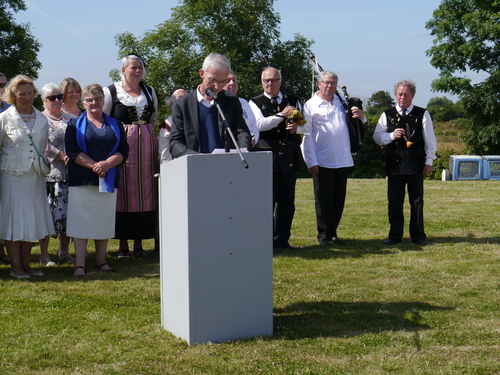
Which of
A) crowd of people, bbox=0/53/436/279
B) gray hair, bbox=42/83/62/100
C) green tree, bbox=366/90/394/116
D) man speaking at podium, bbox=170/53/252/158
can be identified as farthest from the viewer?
green tree, bbox=366/90/394/116

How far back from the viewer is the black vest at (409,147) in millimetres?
8766

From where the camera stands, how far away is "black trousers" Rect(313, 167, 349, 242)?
892cm

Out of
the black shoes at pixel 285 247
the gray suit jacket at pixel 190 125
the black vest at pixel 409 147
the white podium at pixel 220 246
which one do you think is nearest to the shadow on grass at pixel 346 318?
the white podium at pixel 220 246

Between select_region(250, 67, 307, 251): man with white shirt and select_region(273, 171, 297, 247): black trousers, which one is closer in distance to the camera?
select_region(250, 67, 307, 251): man with white shirt

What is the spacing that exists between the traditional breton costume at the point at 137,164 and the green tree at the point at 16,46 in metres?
33.1

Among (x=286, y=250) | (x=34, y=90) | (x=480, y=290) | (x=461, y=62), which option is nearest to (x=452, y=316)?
(x=480, y=290)

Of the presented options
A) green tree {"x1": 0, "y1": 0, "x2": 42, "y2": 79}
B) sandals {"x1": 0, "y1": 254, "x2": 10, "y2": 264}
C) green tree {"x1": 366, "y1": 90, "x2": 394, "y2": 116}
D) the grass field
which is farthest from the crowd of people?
green tree {"x1": 366, "y1": 90, "x2": 394, "y2": 116}

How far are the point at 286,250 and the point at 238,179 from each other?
400 cm

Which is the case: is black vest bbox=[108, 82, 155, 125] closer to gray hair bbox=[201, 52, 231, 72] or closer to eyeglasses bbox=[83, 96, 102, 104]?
eyeglasses bbox=[83, 96, 102, 104]

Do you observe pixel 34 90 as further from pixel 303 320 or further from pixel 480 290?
pixel 480 290

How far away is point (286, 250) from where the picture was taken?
8.47 meters

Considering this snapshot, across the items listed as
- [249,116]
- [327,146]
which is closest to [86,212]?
[249,116]

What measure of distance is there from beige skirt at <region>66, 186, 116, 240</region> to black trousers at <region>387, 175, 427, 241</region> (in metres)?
3.78

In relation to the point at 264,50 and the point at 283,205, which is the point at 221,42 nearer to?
the point at 264,50
